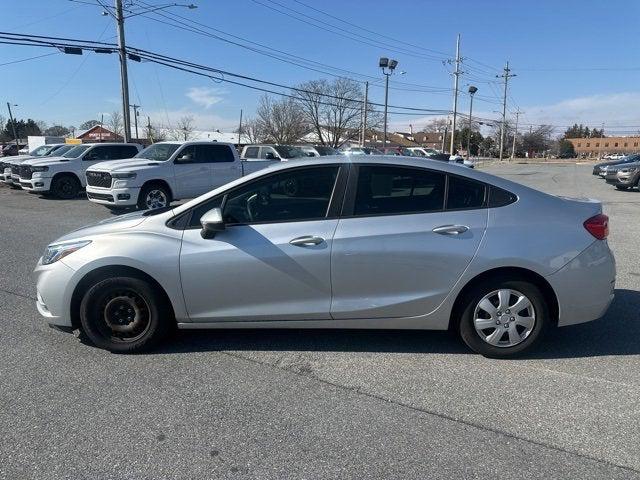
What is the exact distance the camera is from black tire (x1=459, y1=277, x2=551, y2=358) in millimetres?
3779

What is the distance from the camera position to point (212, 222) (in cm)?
370

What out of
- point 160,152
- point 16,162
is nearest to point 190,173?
point 160,152

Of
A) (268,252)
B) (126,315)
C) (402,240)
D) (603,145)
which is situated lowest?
(126,315)

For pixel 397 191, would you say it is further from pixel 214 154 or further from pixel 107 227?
pixel 214 154

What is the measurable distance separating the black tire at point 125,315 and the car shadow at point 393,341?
0.22m

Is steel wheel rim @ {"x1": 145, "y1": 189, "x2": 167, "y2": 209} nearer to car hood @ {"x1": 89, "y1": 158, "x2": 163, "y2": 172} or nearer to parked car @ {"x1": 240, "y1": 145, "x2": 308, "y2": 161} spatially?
car hood @ {"x1": 89, "y1": 158, "x2": 163, "y2": 172}

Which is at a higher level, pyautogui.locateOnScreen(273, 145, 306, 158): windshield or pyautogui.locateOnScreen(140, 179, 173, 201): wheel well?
pyautogui.locateOnScreen(273, 145, 306, 158): windshield

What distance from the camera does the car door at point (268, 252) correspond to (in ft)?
12.4

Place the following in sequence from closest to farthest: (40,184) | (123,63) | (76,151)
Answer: (40,184)
(76,151)
(123,63)


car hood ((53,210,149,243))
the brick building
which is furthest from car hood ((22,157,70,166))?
the brick building

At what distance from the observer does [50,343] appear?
4.24 metres

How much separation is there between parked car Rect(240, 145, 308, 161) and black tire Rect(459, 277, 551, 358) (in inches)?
633

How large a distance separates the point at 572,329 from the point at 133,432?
12.6 ft

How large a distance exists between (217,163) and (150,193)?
2.00 metres
